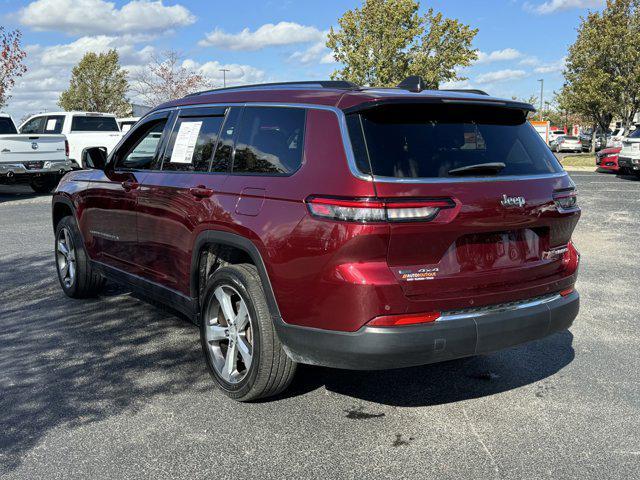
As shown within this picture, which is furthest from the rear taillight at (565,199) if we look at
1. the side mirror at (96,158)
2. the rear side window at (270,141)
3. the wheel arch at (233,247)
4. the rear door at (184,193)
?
the side mirror at (96,158)

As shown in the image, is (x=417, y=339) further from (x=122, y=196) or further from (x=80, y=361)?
(x=122, y=196)

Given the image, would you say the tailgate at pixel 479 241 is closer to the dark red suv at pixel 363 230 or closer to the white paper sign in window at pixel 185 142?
the dark red suv at pixel 363 230

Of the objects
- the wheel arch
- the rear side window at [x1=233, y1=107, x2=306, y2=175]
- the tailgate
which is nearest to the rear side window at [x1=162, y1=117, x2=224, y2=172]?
the rear side window at [x1=233, y1=107, x2=306, y2=175]

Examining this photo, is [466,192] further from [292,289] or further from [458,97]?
[292,289]

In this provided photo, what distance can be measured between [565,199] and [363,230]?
1.40 m

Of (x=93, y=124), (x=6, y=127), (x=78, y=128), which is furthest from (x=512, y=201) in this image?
(x=93, y=124)

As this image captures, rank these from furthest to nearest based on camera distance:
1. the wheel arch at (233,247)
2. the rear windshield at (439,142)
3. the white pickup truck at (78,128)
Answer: the white pickup truck at (78,128), the wheel arch at (233,247), the rear windshield at (439,142)

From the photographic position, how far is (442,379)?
4.20 m

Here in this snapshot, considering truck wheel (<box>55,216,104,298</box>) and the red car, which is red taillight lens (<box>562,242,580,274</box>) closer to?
truck wheel (<box>55,216,104,298</box>)

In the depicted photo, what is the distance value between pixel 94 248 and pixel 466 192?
363 centimetres

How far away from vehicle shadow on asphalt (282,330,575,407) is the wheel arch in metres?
0.79

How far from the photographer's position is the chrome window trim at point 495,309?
128 inches

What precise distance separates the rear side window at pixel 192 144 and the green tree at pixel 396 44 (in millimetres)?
34157

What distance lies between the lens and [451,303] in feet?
10.6
